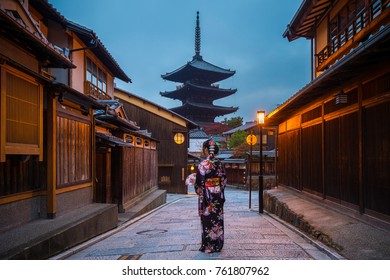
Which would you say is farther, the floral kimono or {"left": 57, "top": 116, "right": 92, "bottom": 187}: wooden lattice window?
{"left": 57, "top": 116, "right": 92, "bottom": 187}: wooden lattice window

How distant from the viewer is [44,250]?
5.28 meters

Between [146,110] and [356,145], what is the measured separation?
22.3 m

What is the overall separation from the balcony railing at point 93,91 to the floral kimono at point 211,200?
10.6 m

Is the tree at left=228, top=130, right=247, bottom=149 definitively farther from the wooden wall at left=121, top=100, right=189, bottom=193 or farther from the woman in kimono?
the woman in kimono

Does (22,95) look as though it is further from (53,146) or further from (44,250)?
(44,250)

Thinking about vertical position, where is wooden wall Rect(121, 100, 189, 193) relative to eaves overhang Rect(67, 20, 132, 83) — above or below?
below

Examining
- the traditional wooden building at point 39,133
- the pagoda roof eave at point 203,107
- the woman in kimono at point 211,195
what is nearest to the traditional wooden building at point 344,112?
the woman in kimono at point 211,195

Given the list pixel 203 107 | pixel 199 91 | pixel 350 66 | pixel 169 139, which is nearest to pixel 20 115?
pixel 350 66

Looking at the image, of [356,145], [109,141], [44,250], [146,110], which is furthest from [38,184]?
[146,110]

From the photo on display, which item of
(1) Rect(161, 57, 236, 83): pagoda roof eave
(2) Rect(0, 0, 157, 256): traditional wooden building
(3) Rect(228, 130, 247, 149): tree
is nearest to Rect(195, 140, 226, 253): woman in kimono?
(2) Rect(0, 0, 157, 256): traditional wooden building

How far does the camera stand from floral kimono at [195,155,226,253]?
554 centimetres

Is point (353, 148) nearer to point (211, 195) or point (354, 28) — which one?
point (211, 195)

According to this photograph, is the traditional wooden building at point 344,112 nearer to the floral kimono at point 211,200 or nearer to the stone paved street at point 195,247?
the stone paved street at point 195,247

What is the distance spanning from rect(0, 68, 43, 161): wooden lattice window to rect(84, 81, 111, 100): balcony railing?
28.5 ft
